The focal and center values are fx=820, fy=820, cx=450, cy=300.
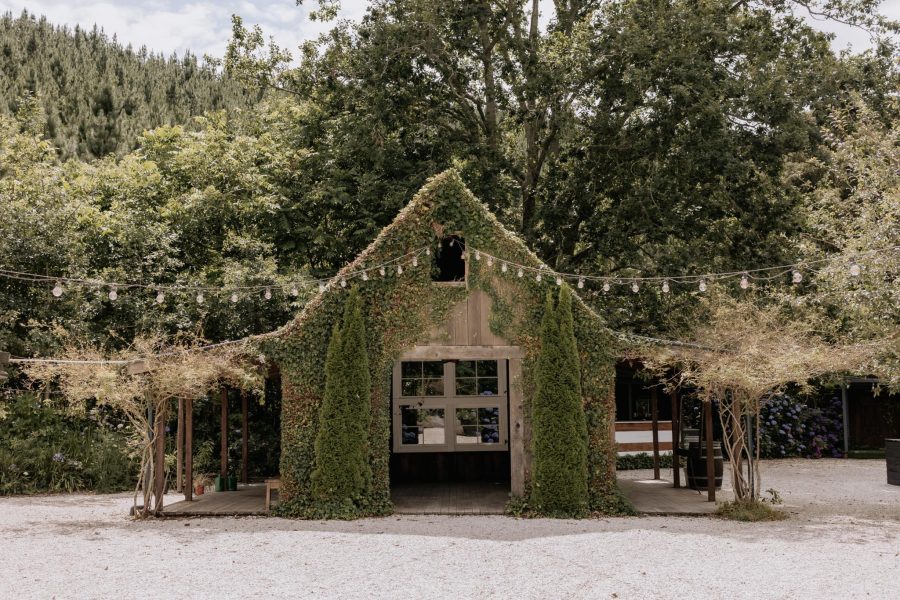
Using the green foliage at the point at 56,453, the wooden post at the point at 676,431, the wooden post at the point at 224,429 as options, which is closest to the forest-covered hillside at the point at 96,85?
the green foliage at the point at 56,453

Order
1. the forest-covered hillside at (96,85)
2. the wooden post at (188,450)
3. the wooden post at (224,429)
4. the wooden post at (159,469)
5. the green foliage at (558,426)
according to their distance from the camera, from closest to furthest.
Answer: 1. the green foliage at (558,426)
2. the wooden post at (159,469)
3. the wooden post at (188,450)
4. the wooden post at (224,429)
5. the forest-covered hillside at (96,85)

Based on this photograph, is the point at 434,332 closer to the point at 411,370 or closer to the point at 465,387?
the point at 411,370

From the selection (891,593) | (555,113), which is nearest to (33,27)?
(555,113)

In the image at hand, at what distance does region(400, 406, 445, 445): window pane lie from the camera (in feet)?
53.3

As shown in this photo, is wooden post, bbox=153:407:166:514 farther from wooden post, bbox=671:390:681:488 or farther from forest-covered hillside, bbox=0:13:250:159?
forest-covered hillside, bbox=0:13:250:159

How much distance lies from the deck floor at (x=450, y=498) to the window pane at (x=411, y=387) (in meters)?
1.77

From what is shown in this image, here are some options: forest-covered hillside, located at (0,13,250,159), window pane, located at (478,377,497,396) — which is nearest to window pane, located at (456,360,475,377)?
window pane, located at (478,377,497,396)

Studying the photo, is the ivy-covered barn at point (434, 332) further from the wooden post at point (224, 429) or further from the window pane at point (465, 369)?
the window pane at point (465, 369)

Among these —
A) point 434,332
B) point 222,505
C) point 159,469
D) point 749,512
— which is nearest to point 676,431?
point 749,512

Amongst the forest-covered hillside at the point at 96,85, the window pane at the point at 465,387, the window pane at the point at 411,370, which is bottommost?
the window pane at the point at 465,387

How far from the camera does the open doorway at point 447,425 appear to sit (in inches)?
639

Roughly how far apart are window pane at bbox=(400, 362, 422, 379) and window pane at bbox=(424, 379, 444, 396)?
249 millimetres

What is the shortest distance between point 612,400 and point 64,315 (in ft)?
41.8

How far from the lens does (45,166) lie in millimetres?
22625
